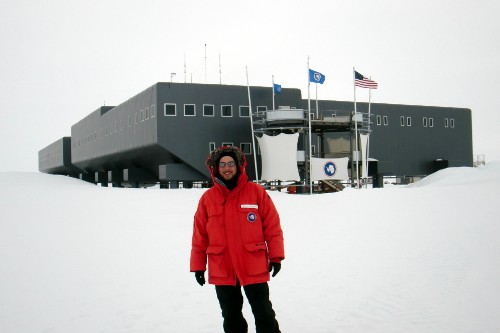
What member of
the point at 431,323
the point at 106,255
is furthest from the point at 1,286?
the point at 431,323

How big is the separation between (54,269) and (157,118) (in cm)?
2952

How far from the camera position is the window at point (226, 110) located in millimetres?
41844

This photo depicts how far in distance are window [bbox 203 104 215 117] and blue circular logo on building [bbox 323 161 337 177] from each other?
1070cm

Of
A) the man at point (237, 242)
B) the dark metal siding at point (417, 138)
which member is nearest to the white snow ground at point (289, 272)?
the man at point (237, 242)

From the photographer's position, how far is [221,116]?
41719 millimetres

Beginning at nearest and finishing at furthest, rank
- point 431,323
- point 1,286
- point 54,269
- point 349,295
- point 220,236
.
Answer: point 220,236, point 431,323, point 349,295, point 1,286, point 54,269

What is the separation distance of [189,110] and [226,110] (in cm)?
Result: 334

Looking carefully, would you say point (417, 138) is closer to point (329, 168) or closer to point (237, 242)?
point (329, 168)

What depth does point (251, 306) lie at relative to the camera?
5.46 meters

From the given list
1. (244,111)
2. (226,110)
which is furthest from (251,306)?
(244,111)

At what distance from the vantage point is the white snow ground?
24.2ft

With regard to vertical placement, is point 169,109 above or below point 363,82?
below

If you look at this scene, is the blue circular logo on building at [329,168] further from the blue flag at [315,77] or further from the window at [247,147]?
the blue flag at [315,77]

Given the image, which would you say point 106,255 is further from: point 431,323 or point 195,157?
point 195,157
